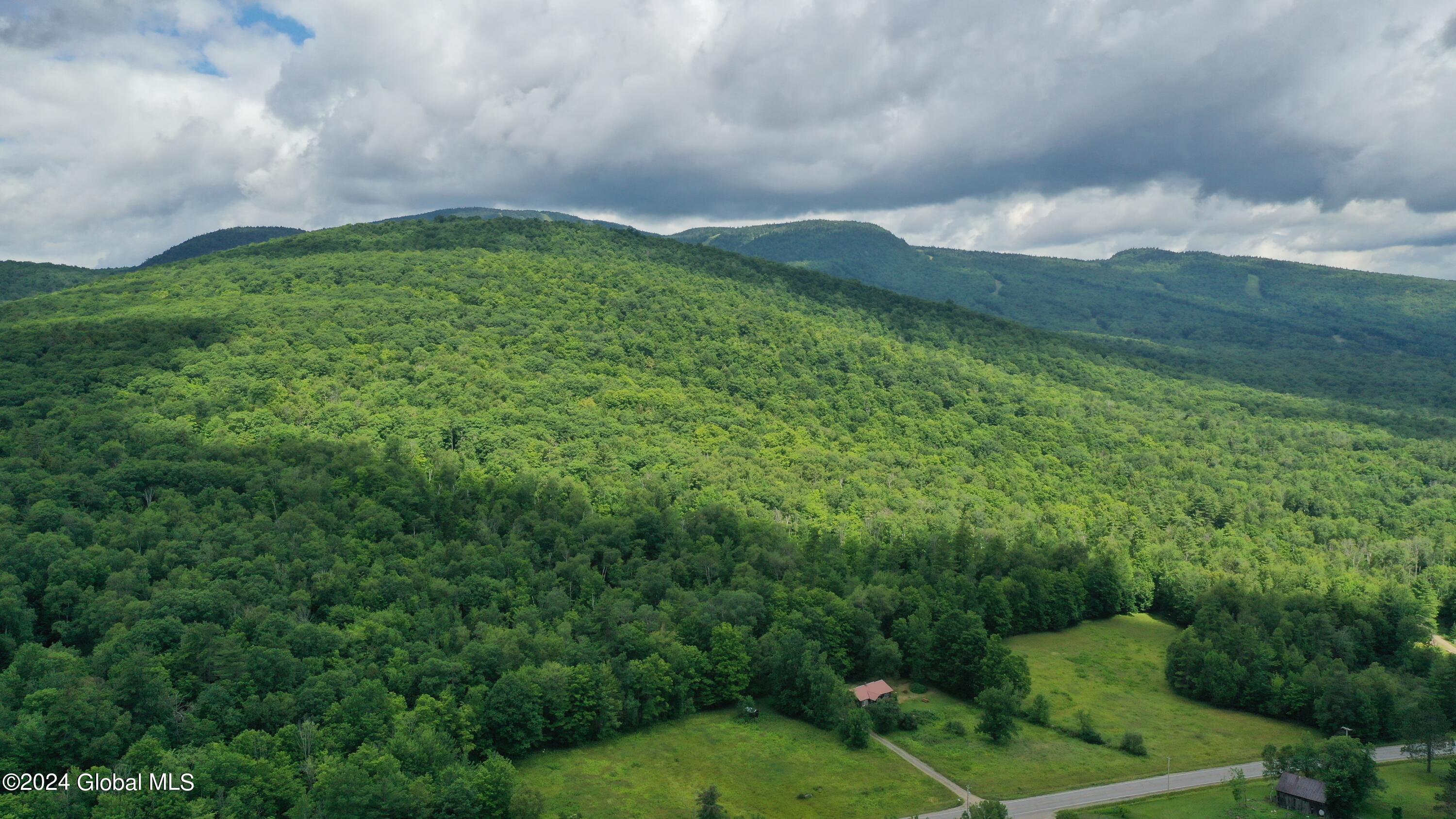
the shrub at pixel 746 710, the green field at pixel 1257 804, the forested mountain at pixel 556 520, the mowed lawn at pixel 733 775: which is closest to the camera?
the green field at pixel 1257 804

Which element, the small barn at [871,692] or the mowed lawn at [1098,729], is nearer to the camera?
the mowed lawn at [1098,729]

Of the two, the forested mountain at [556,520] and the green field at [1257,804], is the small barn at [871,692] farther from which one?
the green field at [1257,804]

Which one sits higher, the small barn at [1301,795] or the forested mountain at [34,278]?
the forested mountain at [34,278]

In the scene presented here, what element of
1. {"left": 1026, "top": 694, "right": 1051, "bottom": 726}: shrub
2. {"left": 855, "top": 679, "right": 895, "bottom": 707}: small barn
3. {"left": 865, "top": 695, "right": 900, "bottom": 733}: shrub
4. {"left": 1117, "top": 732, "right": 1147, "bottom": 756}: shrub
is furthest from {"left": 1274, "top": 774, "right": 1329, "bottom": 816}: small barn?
{"left": 855, "top": 679, "right": 895, "bottom": 707}: small barn

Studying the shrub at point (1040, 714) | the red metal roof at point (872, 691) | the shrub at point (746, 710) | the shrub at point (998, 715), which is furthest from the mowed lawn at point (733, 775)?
the shrub at point (1040, 714)

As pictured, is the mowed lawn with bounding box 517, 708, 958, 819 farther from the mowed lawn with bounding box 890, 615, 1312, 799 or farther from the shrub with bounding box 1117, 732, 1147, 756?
the shrub with bounding box 1117, 732, 1147, 756

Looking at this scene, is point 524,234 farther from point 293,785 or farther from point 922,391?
point 293,785
